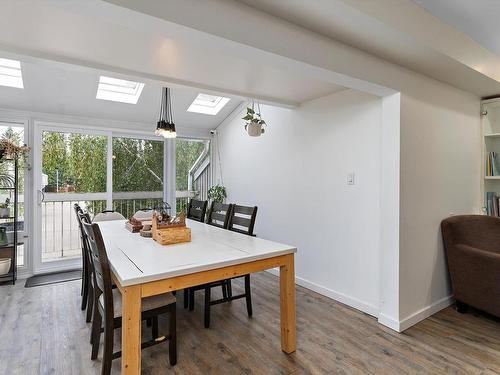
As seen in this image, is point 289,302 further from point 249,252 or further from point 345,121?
point 345,121

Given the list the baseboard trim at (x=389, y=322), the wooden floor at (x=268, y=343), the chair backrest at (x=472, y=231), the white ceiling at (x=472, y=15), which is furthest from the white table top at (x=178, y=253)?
the white ceiling at (x=472, y=15)

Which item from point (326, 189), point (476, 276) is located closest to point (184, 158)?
point (326, 189)

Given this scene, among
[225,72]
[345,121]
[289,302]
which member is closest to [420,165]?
[345,121]

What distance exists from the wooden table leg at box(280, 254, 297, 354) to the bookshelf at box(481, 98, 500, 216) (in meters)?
2.65

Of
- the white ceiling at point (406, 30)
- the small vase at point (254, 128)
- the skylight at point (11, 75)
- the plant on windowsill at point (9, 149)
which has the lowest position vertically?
the plant on windowsill at point (9, 149)

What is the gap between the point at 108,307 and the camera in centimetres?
169

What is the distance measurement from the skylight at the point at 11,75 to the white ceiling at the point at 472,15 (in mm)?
3750

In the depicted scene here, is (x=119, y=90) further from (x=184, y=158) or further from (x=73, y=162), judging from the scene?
(x=184, y=158)

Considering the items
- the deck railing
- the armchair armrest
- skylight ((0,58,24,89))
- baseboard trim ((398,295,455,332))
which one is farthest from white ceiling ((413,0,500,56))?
the deck railing

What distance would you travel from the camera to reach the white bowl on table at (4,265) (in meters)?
3.42

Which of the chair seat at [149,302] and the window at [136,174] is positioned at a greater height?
the window at [136,174]

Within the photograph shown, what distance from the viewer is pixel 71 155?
402cm

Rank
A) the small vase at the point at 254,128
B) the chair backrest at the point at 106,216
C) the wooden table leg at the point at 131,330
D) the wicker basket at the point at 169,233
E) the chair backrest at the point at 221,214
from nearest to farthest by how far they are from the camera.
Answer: the wooden table leg at the point at 131,330 → the wicker basket at the point at 169,233 → the chair backrest at the point at 221,214 → the small vase at the point at 254,128 → the chair backrest at the point at 106,216

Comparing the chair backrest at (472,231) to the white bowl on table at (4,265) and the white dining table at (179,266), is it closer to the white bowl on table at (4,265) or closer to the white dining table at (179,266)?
the white dining table at (179,266)
